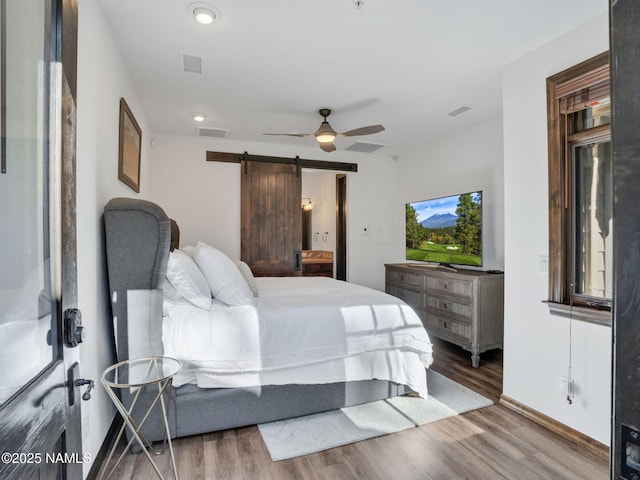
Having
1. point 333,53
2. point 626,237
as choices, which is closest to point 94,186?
point 333,53

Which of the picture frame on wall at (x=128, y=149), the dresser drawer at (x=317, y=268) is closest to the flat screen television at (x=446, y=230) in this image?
the dresser drawer at (x=317, y=268)

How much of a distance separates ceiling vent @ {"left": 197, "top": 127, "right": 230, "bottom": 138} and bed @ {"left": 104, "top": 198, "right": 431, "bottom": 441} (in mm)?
2404

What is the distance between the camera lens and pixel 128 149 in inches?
111

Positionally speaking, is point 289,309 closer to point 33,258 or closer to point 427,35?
point 33,258

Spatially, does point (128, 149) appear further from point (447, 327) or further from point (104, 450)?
point (447, 327)

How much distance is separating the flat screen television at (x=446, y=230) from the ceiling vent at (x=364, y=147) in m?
1.00

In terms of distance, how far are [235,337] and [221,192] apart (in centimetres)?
311

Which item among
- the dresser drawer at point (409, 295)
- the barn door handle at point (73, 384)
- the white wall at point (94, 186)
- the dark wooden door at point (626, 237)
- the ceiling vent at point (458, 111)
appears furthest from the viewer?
the dresser drawer at point (409, 295)

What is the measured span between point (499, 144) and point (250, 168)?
10.6 ft

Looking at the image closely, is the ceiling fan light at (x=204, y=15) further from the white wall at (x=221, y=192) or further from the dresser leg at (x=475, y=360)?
the dresser leg at (x=475, y=360)

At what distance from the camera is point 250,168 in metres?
5.04

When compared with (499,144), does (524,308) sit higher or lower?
lower

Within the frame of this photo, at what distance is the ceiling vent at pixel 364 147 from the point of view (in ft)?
16.5

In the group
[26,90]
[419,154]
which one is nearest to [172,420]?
[26,90]
